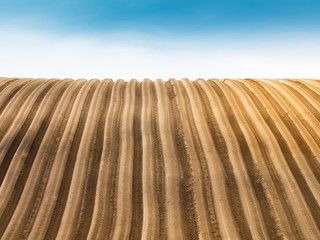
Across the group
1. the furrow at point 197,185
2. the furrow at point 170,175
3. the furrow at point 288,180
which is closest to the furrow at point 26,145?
the furrow at point 170,175

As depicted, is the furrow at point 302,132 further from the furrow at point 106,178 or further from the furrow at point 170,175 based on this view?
the furrow at point 106,178

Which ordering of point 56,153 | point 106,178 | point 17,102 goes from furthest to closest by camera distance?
1. point 17,102
2. point 56,153
3. point 106,178

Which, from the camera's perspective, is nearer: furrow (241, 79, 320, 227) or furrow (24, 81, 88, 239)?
furrow (24, 81, 88, 239)

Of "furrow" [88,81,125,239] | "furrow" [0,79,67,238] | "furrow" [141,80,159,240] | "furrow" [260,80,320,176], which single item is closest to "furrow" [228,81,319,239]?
"furrow" [260,80,320,176]

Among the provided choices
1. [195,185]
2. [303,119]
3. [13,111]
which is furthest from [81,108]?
[303,119]

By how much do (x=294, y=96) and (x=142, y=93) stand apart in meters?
3.13

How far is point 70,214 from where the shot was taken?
3338 millimetres

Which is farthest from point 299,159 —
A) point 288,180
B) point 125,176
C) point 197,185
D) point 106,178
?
point 106,178

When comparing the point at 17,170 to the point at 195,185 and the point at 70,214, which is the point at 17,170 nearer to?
the point at 70,214

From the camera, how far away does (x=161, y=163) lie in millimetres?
4043

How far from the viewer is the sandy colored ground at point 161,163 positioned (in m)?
3.19

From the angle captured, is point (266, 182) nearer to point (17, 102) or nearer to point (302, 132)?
point (302, 132)

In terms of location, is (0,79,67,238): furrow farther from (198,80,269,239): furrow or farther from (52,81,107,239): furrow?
(198,80,269,239): furrow

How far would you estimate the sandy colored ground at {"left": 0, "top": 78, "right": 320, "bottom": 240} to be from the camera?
3191mm
